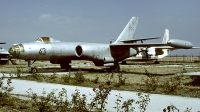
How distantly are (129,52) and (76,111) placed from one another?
719 inches

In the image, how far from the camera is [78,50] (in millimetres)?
20438

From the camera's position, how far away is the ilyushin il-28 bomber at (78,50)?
55.1 feet

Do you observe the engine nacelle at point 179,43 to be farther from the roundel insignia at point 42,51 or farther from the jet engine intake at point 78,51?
the roundel insignia at point 42,51

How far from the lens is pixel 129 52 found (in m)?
22.9

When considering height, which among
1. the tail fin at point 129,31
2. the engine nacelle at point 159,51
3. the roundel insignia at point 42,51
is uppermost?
the tail fin at point 129,31

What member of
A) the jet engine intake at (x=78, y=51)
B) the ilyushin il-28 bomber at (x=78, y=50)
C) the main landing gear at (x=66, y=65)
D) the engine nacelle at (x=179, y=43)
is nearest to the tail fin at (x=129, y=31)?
the ilyushin il-28 bomber at (x=78, y=50)

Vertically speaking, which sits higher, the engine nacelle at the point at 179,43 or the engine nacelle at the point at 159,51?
the engine nacelle at the point at 159,51

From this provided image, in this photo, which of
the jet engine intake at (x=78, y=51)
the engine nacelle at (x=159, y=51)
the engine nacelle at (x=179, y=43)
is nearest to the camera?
the engine nacelle at (x=179, y=43)

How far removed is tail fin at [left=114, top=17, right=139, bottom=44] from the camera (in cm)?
2393

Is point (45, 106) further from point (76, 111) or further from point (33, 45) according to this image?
point (33, 45)

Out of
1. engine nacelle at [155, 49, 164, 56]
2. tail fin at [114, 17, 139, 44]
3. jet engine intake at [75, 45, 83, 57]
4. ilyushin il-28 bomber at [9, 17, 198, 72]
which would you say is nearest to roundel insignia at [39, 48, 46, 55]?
ilyushin il-28 bomber at [9, 17, 198, 72]

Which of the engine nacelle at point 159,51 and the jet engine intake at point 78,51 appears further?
the engine nacelle at point 159,51

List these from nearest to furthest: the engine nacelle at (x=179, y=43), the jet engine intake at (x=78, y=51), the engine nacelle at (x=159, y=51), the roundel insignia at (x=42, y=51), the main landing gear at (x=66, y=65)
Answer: the engine nacelle at (x=179, y=43)
the roundel insignia at (x=42, y=51)
the jet engine intake at (x=78, y=51)
the main landing gear at (x=66, y=65)
the engine nacelle at (x=159, y=51)

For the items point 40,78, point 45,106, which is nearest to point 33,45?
point 40,78
